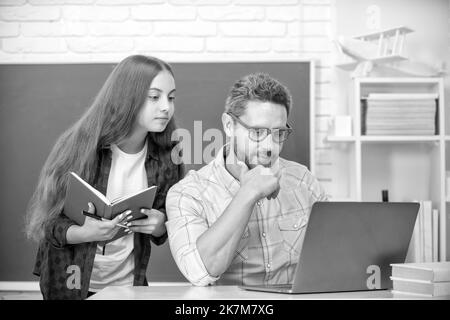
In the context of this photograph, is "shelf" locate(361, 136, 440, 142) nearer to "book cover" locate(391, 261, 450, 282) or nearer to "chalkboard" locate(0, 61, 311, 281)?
"chalkboard" locate(0, 61, 311, 281)

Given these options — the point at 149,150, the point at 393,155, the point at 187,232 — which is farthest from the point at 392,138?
the point at 187,232

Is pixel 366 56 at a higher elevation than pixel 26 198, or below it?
higher

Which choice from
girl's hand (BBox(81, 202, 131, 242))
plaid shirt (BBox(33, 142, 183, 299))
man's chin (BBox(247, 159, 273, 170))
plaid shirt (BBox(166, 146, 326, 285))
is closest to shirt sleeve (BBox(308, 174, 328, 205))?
plaid shirt (BBox(166, 146, 326, 285))

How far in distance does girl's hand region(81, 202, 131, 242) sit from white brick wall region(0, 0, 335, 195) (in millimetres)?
996

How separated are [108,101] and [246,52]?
30.0 inches

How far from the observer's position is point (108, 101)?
216 cm

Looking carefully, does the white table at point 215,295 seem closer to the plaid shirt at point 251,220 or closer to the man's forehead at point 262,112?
the plaid shirt at point 251,220

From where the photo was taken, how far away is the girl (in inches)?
80.0

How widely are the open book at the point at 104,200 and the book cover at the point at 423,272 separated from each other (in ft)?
2.26

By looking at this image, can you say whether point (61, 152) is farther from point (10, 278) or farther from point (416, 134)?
point (416, 134)

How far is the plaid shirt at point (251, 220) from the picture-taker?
1.69m

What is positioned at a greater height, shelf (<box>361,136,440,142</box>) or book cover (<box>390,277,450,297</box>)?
shelf (<box>361,136,440,142</box>)
